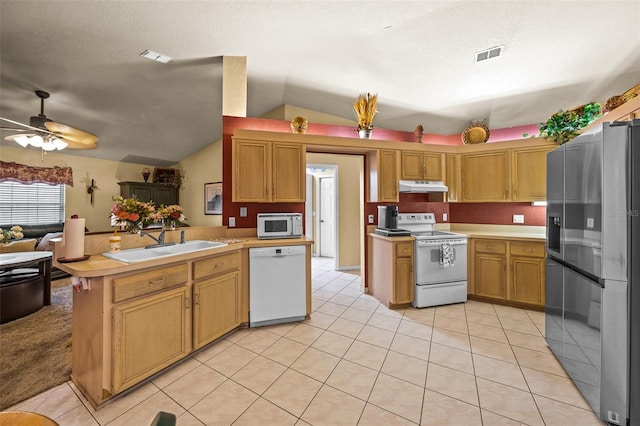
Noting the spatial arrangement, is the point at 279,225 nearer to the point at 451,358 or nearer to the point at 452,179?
the point at 451,358

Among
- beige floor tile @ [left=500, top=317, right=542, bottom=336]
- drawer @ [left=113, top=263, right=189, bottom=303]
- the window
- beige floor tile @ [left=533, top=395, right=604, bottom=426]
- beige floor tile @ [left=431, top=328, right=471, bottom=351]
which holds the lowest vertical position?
beige floor tile @ [left=533, top=395, right=604, bottom=426]

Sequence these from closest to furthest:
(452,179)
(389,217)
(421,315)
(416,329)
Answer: (416,329) < (421,315) < (389,217) < (452,179)

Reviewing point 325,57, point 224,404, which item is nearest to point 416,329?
point 224,404

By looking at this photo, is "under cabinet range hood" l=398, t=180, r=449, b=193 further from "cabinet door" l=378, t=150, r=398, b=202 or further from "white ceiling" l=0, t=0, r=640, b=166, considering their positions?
"white ceiling" l=0, t=0, r=640, b=166

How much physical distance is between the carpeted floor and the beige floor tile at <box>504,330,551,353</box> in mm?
3825

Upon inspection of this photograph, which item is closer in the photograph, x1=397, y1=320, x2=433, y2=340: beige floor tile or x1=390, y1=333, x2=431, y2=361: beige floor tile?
x1=390, y1=333, x2=431, y2=361: beige floor tile

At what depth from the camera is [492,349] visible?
2.38 m

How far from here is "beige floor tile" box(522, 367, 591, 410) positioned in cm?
174

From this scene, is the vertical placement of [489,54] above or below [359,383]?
above

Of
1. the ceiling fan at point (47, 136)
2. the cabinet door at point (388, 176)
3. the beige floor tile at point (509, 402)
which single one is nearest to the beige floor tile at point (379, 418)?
the beige floor tile at point (509, 402)

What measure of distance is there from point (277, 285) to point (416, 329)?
1558mm

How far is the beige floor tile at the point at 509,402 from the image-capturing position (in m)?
1.61

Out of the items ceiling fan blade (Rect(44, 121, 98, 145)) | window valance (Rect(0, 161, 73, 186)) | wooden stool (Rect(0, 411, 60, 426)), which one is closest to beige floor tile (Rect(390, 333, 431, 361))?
wooden stool (Rect(0, 411, 60, 426))

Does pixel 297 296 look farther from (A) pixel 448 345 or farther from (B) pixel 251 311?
(A) pixel 448 345
